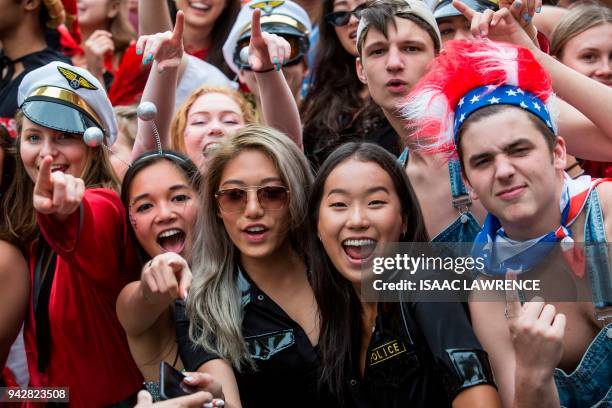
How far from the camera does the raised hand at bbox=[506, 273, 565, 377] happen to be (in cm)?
305

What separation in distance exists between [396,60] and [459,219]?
2.47ft

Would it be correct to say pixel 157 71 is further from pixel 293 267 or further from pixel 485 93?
pixel 485 93

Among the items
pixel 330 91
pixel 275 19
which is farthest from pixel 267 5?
pixel 330 91

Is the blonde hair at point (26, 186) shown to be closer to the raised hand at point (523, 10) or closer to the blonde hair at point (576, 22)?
the raised hand at point (523, 10)

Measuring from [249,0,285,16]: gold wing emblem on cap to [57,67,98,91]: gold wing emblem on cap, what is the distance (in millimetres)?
1001

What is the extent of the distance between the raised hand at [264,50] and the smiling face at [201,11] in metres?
1.40

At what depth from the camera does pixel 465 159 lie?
139 inches

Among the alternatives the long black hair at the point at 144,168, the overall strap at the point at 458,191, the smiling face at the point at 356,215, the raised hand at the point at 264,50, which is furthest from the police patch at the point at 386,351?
the raised hand at the point at 264,50

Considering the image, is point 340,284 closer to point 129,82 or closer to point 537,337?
point 537,337

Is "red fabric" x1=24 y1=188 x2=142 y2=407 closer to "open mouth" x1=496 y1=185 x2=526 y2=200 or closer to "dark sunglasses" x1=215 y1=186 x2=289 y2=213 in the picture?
"dark sunglasses" x1=215 y1=186 x2=289 y2=213

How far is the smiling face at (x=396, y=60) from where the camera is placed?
4.35 m

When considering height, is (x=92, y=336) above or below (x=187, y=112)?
below

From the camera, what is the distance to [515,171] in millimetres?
3387

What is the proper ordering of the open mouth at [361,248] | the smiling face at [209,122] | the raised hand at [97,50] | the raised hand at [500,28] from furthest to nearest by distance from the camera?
the raised hand at [97,50]
the smiling face at [209,122]
the raised hand at [500,28]
the open mouth at [361,248]
